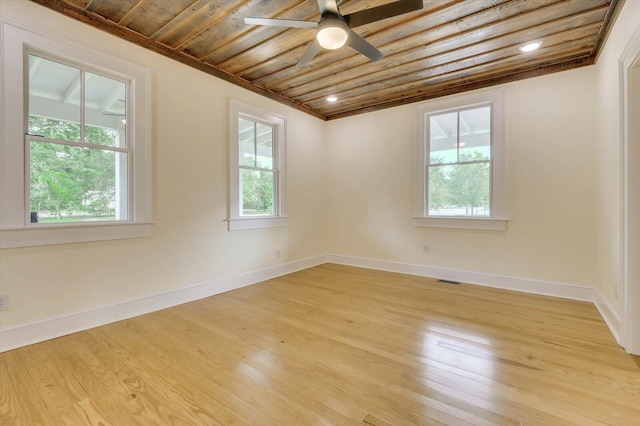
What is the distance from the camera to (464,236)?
4.05m

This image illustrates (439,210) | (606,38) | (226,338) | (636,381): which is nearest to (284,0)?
(226,338)

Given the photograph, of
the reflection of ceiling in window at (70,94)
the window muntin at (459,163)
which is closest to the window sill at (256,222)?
the reflection of ceiling in window at (70,94)

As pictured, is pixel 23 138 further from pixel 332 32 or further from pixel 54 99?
pixel 332 32

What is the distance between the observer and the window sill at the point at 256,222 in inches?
148

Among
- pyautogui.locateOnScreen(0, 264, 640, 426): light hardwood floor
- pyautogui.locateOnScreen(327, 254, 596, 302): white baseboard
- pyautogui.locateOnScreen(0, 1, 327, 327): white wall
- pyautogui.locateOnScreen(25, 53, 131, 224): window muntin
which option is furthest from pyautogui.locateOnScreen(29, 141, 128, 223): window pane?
pyautogui.locateOnScreen(327, 254, 596, 302): white baseboard

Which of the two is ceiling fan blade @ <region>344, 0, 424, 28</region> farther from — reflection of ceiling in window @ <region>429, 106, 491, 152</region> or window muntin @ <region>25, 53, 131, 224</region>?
reflection of ceiling in window @ <region>429, 106, 491, 152</region>

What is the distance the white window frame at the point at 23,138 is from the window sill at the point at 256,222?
42.6 inches

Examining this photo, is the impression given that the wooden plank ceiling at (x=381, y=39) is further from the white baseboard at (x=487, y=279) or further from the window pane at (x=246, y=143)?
the white baseboard at (x=487, y=279)

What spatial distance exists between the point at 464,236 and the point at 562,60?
2.28m

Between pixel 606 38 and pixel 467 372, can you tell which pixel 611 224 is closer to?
pixel 606 38

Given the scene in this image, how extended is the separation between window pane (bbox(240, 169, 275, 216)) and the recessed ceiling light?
10.9 ft

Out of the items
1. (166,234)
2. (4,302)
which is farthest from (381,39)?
(4,302)

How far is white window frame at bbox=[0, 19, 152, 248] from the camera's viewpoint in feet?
7.08

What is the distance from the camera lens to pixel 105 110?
2734 millimetres
